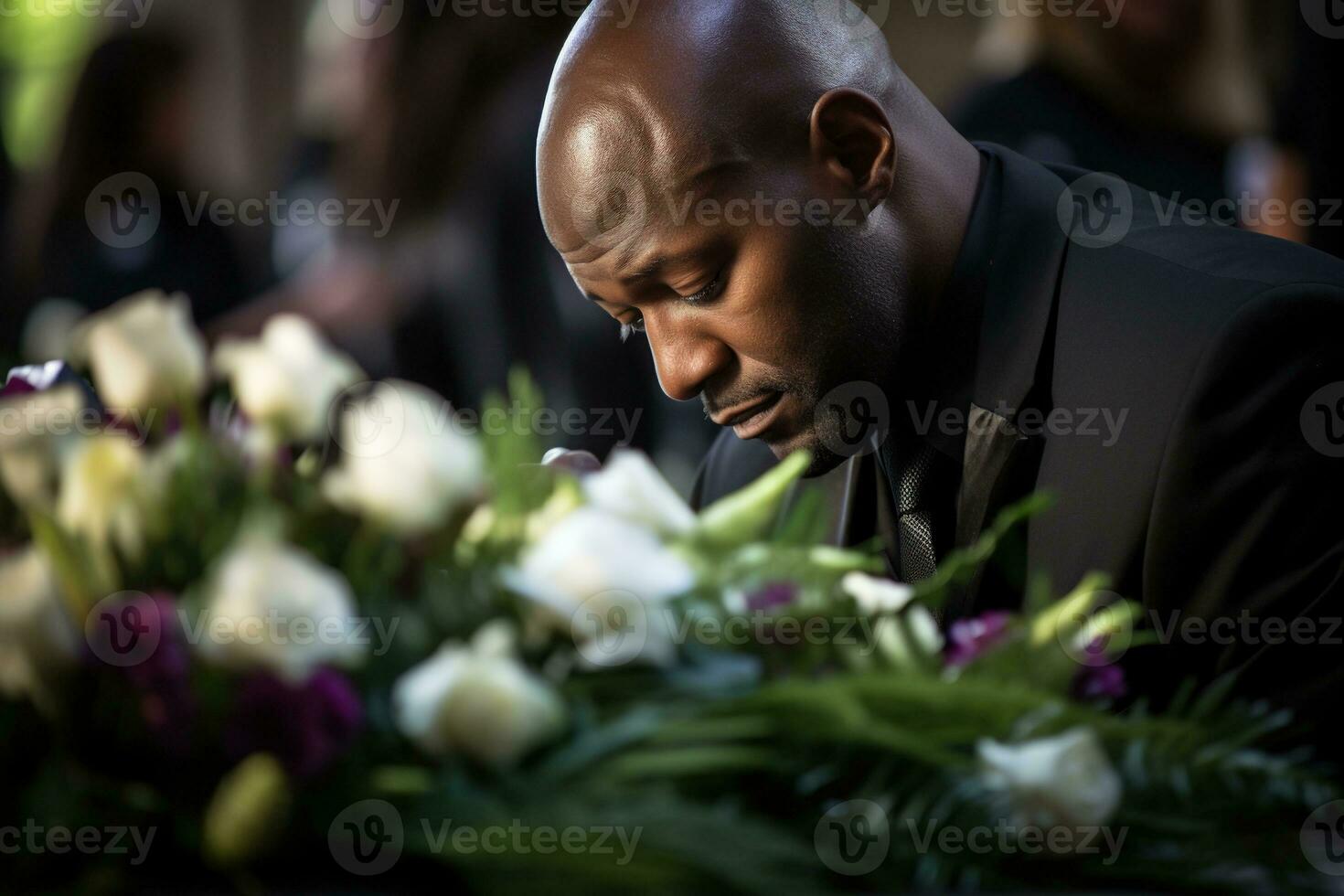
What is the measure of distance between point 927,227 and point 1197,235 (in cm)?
29

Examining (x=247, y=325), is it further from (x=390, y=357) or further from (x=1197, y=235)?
(x=1197, y=235)

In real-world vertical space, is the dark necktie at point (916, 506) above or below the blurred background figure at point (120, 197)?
above

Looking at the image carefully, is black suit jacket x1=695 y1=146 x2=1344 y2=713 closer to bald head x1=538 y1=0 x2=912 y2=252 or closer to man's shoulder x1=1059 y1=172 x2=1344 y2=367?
man's shoulder x1=1059 y1=172 x2=1344 y2=367

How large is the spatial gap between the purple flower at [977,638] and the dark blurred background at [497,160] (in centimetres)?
163

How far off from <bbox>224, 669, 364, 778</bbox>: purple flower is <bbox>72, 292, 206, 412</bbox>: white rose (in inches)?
7.9

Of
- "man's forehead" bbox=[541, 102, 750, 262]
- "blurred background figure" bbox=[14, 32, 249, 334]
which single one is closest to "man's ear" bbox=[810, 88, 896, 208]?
"man's forehead" bbox=[541, 102, 750, 262]

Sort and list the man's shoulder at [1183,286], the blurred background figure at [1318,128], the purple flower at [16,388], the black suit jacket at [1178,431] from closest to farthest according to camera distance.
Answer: the purple flower at [16,388] → the black suit jacket at [1178,431] → the man's shoulder at [1183,286] → the blurred background figure at [1318,128]

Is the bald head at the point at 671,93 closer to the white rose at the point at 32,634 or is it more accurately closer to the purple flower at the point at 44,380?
the purple flower at the point at 44,380

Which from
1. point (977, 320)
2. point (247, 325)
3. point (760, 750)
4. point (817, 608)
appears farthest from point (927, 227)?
point (247, 325)

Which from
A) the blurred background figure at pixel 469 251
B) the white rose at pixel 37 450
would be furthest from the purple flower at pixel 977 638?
the blurred background figure at pixel 469 251

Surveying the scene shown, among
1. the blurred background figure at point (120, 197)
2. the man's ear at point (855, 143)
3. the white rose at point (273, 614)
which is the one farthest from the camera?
the blurred background figure at point (120, 197)

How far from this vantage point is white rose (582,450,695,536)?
2.93ft

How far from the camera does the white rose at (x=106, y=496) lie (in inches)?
30.7

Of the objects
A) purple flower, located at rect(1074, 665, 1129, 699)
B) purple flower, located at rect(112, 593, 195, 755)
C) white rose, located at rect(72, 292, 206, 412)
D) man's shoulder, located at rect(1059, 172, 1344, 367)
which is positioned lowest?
man's shoulder, located at rect(1059, 172, 1344, 367)
